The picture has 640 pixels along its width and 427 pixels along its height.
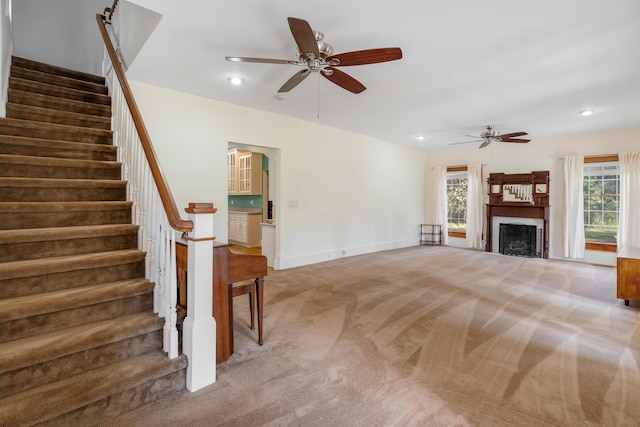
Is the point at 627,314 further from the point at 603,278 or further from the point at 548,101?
the point at 548,101

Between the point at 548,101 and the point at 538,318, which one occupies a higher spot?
the point at 548,101

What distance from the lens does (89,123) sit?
10.9ft

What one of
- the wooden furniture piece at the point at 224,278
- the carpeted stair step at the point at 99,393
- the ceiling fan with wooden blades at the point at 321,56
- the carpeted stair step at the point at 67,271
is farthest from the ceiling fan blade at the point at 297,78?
the carpeted stair step at the point at 99,393

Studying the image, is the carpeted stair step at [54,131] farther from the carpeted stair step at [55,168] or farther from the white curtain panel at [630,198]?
the white curtain panel at [630,198]

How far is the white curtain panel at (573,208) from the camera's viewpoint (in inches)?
249

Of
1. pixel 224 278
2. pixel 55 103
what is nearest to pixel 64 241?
pixel 224 278

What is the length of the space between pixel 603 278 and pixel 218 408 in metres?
6.08

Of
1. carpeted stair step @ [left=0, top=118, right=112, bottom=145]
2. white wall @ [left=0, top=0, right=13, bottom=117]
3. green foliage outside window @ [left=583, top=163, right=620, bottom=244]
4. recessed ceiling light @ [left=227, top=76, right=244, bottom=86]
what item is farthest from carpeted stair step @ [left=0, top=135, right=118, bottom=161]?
green foliage outside window @ [left=583, top=163, right=620, bottom=244]

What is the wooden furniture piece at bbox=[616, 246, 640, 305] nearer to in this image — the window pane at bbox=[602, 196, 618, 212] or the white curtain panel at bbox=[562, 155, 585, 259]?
the white curtain panel at bbox=[562, 155, 585, 259]

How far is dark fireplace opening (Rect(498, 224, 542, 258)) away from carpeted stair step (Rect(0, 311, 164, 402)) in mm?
7478

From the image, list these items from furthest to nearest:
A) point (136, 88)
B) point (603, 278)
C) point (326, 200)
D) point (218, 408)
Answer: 1. point (326, 200)
2. point (603, 278)
3. point (136, 88)
4. point (218, 408)

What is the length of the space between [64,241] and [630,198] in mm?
8468

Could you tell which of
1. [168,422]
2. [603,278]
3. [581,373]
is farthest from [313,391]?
[603,278]

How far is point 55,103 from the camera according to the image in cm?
329
